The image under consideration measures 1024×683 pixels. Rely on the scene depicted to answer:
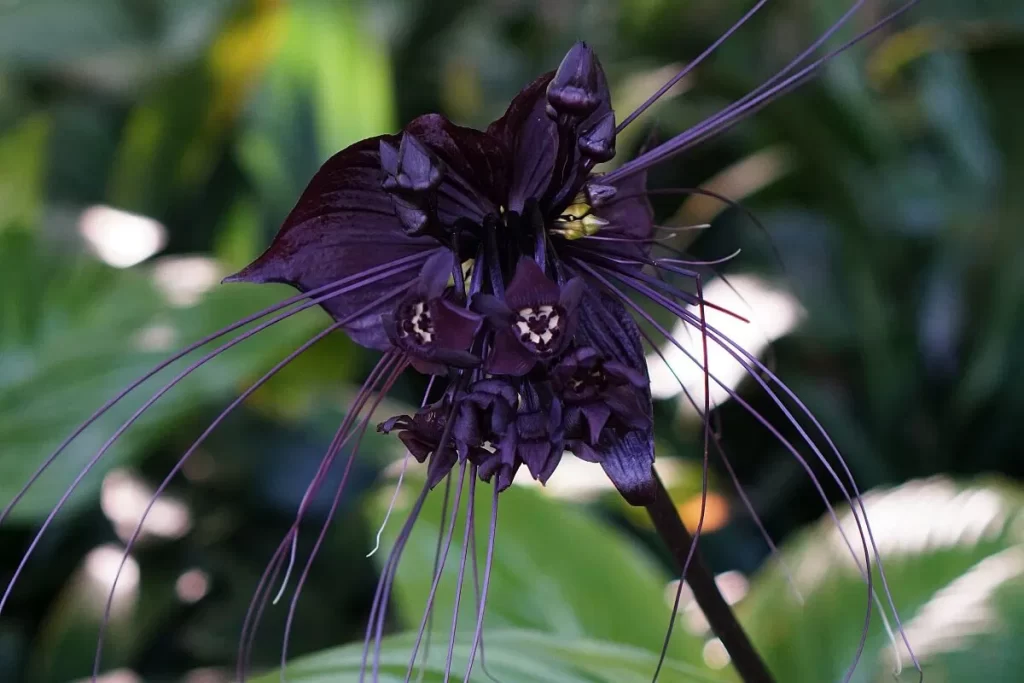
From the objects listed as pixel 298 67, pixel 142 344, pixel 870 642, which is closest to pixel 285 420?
pixel 142 344

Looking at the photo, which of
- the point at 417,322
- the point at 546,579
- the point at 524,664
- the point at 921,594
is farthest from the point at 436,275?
the point at 921,594

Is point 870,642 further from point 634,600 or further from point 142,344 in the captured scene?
point 142,344

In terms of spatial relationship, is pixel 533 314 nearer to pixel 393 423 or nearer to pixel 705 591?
pixel 393 423

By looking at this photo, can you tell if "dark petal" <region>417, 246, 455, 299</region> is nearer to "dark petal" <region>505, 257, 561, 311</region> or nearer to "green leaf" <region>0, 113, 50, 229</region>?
"dark petal" <region>505, 257, 561, 311</region>

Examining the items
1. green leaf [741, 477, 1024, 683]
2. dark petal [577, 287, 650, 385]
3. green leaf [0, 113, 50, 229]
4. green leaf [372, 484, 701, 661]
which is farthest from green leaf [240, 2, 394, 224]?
dark petal [577, 287, 650, 385]

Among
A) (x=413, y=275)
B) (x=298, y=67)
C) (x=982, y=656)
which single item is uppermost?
(x=298, y=67)

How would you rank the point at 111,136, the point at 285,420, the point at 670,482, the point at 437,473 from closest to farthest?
the point at 437,473 < the point at 670,482 < the point at 285,420 < the point at 111,136

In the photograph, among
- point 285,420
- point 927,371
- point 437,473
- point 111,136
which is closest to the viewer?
point 437,473
